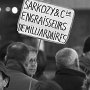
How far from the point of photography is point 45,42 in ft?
54.0

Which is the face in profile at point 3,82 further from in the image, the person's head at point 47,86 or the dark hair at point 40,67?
the dark hair at point 40,67

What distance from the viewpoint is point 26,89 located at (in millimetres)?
5461

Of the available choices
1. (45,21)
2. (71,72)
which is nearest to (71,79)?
(71,72)

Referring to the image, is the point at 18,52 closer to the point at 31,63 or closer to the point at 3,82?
the point at 31,63

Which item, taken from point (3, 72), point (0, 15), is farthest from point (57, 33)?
point (0, 15)

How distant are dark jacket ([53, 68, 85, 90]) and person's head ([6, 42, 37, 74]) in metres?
0.36

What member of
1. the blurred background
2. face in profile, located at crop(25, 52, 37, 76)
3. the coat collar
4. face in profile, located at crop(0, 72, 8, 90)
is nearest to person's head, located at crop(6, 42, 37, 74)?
face in profile, located at crop(25, 52, 37, 76)

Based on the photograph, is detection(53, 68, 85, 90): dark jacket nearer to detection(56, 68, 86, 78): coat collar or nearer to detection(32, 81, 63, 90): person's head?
detection(56, 68, 86, 78): coat collar

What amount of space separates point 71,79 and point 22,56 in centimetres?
66

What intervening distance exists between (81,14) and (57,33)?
12.3 metres

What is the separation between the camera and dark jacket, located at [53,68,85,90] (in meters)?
6.08

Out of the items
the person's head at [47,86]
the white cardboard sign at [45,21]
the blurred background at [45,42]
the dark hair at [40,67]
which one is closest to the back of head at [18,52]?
the white cardboard sign at [45,21]

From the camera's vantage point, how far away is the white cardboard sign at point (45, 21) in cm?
580

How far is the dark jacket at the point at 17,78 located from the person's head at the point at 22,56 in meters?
0.07
